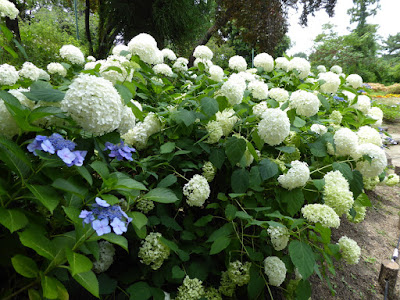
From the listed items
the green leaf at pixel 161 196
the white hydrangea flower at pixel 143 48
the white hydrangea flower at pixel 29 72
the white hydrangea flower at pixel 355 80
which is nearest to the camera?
the green leaf at pixel 161 196

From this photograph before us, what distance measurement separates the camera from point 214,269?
128 centimetres

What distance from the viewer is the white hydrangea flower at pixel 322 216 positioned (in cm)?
106

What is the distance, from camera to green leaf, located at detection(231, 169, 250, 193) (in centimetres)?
125

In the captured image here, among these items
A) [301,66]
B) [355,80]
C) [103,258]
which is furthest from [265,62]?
[103,258]

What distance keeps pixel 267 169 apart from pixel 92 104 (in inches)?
33.3

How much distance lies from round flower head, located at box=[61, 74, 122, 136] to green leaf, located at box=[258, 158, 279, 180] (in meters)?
0.74

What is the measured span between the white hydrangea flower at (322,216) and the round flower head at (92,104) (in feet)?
2.83

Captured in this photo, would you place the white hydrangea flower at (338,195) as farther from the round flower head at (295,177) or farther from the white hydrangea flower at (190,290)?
the white hydrangea flower at (190,290)

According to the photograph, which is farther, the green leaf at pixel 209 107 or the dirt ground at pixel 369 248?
the dirt ground at pixel 369 248

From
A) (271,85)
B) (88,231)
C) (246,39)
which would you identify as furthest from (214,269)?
(246,39)

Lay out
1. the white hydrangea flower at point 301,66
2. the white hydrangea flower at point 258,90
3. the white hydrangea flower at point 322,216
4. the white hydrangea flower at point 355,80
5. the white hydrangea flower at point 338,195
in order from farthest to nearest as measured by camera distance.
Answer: the white hydrangea flower at point 355,80 < the white hydrangea flower at point 301,66 < the white hydrangea flower at point 258,90 < the white hydrangea flower at point 338,195 < the white hydrangea flower at point 322,216

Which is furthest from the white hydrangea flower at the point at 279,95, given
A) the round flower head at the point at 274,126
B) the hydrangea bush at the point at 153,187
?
the round flower head at the point at 274,126

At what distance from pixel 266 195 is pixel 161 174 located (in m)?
0.60

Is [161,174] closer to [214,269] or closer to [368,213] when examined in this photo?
[214,269]
